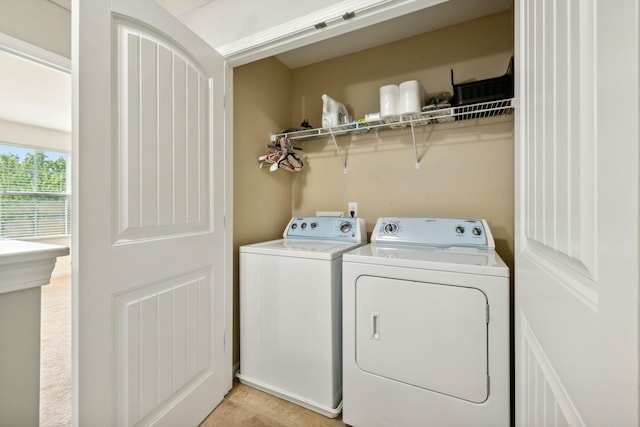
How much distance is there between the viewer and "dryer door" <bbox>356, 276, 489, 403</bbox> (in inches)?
44.6

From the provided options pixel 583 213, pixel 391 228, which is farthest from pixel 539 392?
pixel 391 228

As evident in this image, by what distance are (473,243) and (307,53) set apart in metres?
1.97

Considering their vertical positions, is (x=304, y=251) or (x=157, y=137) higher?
(x=157, y=137)

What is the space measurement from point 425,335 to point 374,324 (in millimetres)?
238

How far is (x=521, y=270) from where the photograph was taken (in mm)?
781

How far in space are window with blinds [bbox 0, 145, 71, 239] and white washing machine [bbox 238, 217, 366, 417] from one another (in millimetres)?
5134

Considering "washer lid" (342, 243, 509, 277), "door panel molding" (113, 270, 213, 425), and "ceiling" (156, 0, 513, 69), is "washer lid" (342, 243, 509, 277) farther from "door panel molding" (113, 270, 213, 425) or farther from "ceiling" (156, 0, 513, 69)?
"ceiling" (156, 0, 513, 69)

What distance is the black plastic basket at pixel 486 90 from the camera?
1.50 m

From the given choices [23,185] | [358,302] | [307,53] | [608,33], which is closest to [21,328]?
[358,302]

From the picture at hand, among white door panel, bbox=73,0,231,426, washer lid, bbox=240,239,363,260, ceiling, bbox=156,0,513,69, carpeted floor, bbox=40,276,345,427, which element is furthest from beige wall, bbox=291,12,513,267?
carpeted floor, bbox=40,276,345,427

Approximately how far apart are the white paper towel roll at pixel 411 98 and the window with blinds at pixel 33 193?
19.2 ft

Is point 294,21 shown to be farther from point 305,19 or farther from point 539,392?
point 539,392

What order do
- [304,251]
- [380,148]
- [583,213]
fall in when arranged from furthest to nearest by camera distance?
[380,148] < [304,251] < [583,213]

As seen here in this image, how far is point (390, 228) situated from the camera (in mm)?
1781
